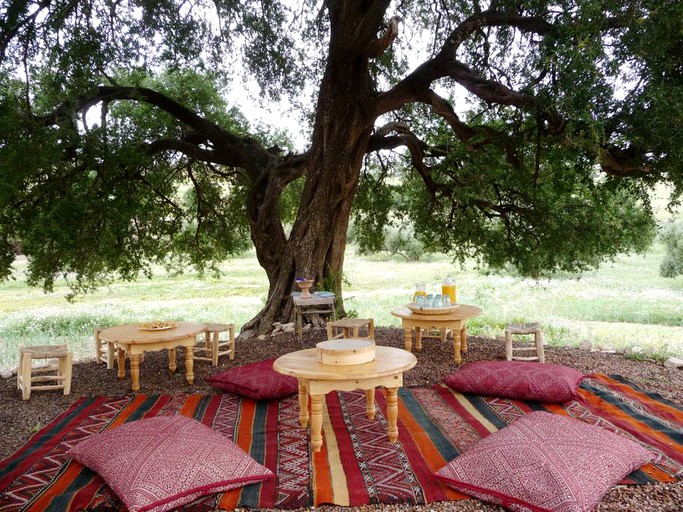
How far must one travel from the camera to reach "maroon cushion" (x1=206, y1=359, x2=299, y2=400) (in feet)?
15.0

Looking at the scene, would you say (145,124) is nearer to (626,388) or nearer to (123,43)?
(123,43)

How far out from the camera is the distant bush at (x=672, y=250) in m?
13.8

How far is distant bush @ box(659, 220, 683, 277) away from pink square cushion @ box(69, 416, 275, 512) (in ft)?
45.5

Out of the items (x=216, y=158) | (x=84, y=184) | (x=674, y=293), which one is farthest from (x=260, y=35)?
(x=674, y=293)

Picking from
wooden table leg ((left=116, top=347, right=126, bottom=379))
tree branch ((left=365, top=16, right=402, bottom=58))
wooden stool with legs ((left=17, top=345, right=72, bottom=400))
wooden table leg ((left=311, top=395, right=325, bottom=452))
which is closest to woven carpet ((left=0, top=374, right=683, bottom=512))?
wooden table leg ((left=311, top=395, right=325, bottom=452))

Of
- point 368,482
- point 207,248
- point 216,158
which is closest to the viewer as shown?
point 368,482

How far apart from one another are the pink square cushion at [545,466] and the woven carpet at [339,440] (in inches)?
5.1

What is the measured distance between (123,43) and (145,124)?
2.05 m

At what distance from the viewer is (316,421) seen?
337cm

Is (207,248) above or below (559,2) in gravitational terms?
below

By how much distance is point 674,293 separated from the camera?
43.4ft

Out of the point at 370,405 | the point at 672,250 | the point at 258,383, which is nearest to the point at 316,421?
the point at 370,405

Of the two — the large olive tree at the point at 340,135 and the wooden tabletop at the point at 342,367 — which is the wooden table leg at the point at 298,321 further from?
the wooden tabletop at the point at 342,367

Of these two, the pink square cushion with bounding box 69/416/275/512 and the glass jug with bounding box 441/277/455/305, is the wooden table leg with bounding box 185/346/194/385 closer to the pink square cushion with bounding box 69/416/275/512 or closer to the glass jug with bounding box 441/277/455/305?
the pink square cushion with bounding box 69/416/275/512
